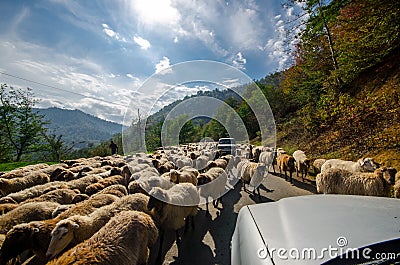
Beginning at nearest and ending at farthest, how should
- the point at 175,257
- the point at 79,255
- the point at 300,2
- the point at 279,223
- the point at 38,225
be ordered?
the point at 279,223, the point at 79,255, the point at 38,225, the point at 175,257, the point at 300,2

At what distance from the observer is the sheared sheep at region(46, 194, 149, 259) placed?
124 inches

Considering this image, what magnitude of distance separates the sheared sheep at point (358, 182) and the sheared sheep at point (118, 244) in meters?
4.96

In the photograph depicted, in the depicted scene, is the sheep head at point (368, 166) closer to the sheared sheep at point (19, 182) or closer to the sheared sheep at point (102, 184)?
the sheared sheep at point (102, 184)

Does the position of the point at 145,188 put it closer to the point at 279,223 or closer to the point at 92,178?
the point at 92,178

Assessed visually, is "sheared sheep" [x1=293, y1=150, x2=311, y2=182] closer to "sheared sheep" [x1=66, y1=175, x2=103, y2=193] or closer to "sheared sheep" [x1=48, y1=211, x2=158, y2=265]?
"sheared sheep" [x1=48, y1=211, x2=158, y2=265]

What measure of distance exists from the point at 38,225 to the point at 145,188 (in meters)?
2.53

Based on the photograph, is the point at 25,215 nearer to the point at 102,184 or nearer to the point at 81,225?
the point at 81,225

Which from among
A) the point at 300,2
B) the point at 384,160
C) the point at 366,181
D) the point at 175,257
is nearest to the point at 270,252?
the point at 175,257

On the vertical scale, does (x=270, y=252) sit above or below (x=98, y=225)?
above

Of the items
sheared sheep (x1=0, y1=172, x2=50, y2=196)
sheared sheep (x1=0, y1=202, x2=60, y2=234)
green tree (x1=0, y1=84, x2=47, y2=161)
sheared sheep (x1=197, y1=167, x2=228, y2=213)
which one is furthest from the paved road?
green tree (x1=0, y1=84, x2=47, y2=161)

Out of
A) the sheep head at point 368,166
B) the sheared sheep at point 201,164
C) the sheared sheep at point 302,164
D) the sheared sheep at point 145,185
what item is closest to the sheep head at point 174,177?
the sheared sheep at point 145,185

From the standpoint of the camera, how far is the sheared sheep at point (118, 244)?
2.57m

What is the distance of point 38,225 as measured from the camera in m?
3.41

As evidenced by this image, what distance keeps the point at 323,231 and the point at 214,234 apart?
13.0ft
